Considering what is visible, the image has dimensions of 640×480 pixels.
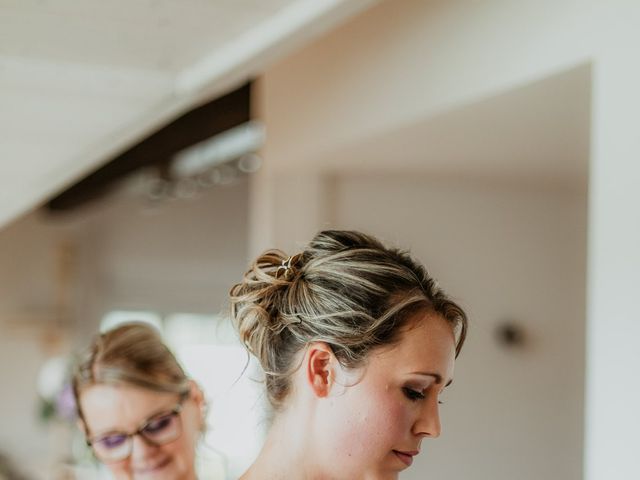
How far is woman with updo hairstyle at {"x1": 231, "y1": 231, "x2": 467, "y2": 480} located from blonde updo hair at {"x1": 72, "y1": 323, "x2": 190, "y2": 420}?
33.4 inches

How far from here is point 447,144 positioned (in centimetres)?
344

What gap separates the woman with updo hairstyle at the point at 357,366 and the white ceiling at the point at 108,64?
101cm

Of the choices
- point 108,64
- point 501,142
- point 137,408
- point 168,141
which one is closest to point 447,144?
point 501,142

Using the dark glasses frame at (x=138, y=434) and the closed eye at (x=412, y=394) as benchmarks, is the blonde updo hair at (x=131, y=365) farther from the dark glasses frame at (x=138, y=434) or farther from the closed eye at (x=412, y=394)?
the closed eye at (x=412, y=394)

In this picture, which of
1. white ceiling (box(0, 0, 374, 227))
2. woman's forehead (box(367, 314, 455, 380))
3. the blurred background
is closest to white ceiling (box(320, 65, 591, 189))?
the blurred background

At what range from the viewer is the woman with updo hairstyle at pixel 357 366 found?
1474 mm

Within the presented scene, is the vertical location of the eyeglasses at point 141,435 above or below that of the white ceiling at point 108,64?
below

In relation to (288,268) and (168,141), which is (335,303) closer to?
(288,268)

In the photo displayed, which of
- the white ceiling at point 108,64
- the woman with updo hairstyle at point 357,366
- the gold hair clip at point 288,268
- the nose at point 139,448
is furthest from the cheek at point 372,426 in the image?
the white ceiling at point 108,64

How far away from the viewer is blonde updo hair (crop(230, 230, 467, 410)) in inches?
58.9

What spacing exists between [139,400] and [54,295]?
7.08 metres

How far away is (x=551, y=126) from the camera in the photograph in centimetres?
317

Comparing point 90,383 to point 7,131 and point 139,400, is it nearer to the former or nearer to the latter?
point 139,400

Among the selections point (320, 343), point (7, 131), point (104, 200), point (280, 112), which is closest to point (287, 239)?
point (280, 112)
